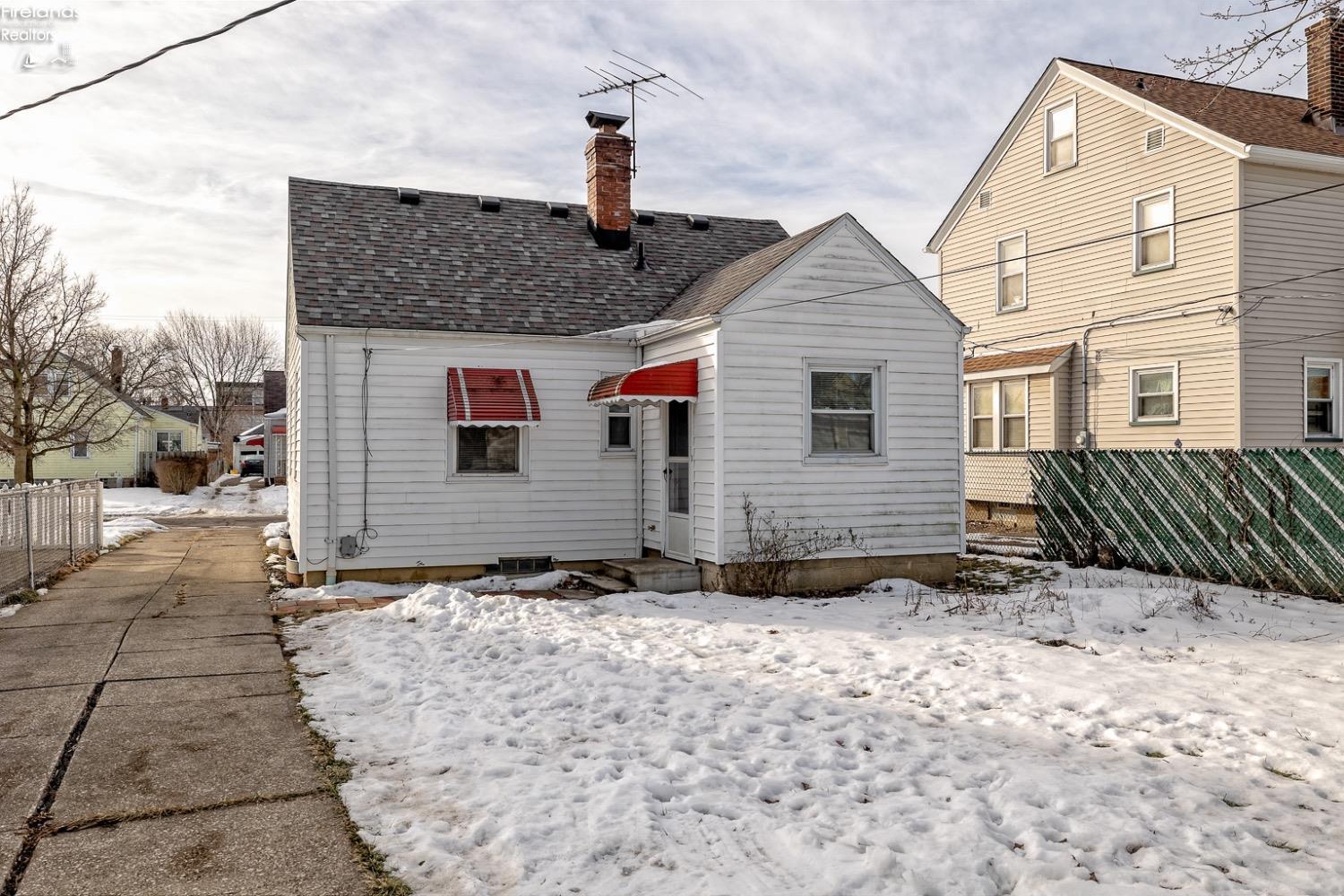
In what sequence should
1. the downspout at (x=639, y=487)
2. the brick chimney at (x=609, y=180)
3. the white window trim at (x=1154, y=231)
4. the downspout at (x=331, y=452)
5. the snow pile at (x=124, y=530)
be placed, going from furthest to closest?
the snow pile at (x=124, y=530), the white window trim at (x=1154, y=231), the brick chimney at (x=609, y=180), the downspout at (x=639, y=487), the downspout at (x=331, y=452)

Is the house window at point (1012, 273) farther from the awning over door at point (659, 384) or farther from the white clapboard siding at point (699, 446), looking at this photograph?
the awning over door at point (659, 384)

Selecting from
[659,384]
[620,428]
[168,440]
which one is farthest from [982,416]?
[168,440]

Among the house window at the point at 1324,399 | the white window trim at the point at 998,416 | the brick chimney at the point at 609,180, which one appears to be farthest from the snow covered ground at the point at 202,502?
the house window at the point at 1324,399

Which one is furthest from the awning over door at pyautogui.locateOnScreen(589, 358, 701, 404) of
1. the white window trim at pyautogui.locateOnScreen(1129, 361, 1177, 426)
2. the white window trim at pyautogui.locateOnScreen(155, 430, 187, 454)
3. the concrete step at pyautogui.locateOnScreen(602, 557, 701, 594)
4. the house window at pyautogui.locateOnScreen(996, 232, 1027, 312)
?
the white window trim at pyautogui.locateOnScreen(155, 430, 187, 454)

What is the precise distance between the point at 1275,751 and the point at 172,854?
19.3 feet

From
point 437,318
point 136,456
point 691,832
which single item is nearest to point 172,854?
point 691,832

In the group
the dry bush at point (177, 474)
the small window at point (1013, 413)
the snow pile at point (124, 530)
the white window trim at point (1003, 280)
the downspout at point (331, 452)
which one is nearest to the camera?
the downspout at point (331, 452)

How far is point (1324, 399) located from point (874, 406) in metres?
10.5

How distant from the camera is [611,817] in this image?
Answer: 174 inches

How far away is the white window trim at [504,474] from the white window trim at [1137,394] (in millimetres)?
12051

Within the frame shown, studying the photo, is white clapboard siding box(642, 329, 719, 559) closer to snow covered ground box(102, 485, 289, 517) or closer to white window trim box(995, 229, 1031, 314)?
white window trim box(995, 229, 1031, 314)

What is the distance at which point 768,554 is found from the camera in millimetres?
11078

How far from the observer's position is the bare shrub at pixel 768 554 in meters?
11.0

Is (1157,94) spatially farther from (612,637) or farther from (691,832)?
(691,832)
